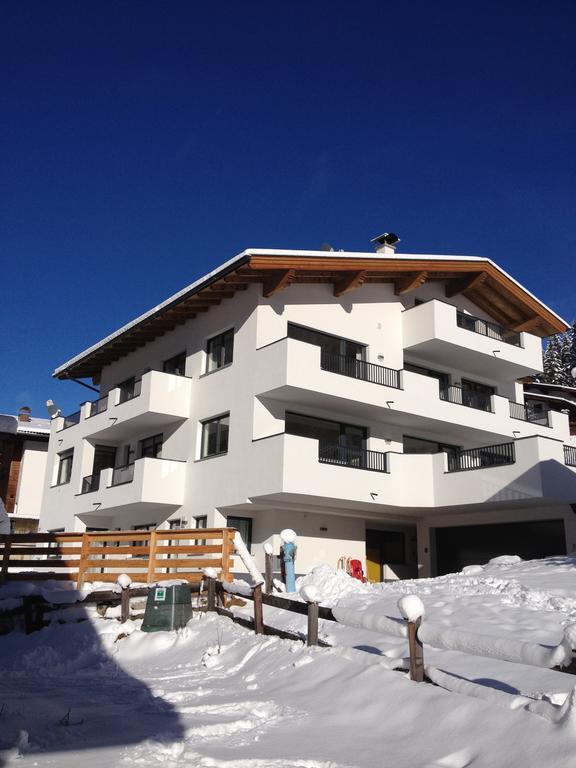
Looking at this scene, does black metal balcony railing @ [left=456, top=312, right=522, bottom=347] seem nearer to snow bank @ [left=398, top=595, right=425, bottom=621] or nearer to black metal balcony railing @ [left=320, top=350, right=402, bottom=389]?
black metal balcony railing @ [left=320, top=350, right=402, bottom=389]

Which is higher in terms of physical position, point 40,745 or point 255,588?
point 255,588

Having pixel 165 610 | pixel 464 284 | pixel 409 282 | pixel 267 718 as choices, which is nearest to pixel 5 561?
pixel 165 610

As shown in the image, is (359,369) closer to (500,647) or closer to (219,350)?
(219,350)

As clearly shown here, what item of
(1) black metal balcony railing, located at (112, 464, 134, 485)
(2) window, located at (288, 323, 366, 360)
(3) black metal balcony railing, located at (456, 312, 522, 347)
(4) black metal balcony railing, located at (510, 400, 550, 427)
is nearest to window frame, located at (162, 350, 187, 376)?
(1) black metal balcony railing, located at (112, 464, 134, 485)

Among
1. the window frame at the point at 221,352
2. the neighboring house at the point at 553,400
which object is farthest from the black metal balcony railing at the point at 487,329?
the window frame at the point at 221,352

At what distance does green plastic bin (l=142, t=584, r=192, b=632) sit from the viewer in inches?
537

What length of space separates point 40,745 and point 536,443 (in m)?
20.0

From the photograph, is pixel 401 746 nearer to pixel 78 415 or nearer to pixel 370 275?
pixel 370 275

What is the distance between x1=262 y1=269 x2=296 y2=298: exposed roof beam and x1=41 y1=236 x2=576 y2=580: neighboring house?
0.05 metres

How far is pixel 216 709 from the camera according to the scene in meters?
8.12

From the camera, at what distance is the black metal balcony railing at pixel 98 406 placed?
98.5 feet

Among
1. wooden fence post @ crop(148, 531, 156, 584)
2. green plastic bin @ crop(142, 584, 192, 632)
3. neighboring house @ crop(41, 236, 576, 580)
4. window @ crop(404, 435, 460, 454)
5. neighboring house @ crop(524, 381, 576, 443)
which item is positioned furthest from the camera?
neighboring house @ crop(524, 381, 576, 443)

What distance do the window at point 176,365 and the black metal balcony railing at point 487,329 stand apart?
34.4ft

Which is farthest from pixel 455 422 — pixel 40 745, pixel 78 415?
pixel 40 745
